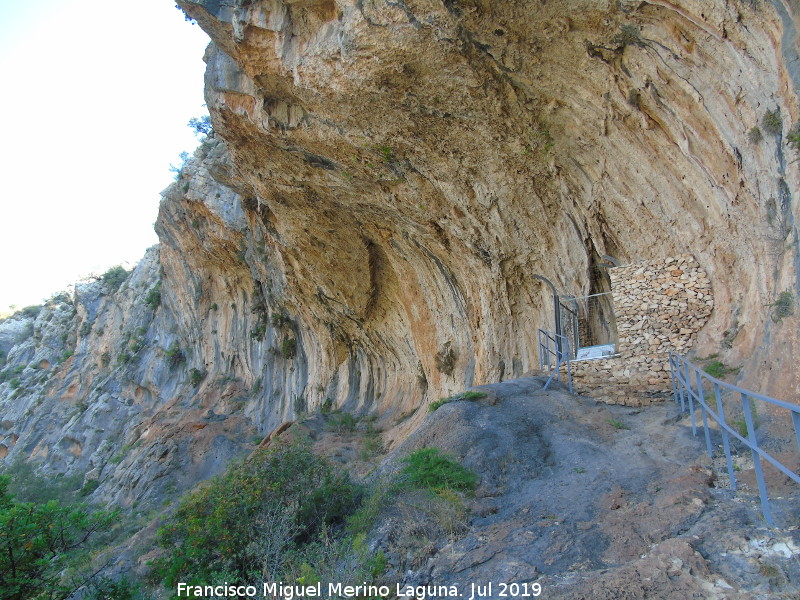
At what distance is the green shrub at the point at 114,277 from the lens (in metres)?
46.4

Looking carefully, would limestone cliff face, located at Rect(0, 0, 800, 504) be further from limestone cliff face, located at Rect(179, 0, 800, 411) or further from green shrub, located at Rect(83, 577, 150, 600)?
green shrub, located at Rect(83, 577, 150, 600)

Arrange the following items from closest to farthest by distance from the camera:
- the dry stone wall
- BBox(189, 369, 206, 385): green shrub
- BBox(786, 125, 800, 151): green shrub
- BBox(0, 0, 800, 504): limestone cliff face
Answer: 1. BBox(786, 125, 800, 151): green shrub
2. BBox(0, 0, 800, 504): limestone cliff face
3. the dry stone wall
4. BBox(189, 369, 206, 385): green shrub

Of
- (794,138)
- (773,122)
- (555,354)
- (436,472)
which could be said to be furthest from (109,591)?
(773,122)

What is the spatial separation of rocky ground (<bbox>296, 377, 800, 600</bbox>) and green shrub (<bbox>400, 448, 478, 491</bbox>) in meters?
0.21

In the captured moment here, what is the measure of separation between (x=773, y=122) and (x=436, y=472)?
6.81 metres

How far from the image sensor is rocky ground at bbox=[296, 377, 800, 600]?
159 inches

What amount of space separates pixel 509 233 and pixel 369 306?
7557 millimetres

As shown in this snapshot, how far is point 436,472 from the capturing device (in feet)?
24.4

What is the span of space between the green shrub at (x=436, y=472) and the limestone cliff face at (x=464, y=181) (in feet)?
13.1

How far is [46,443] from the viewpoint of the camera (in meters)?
37.7

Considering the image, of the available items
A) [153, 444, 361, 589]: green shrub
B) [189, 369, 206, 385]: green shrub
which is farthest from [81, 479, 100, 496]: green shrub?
[153, 444, 361, 589]: green shrub

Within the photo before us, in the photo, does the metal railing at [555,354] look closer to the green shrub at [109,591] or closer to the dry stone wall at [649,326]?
the dry stone wall at [649,326]

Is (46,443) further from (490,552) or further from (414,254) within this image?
(490,552)

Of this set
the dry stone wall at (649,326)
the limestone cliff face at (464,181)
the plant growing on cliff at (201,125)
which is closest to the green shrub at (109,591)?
the limestone cliff face at (464,181)
